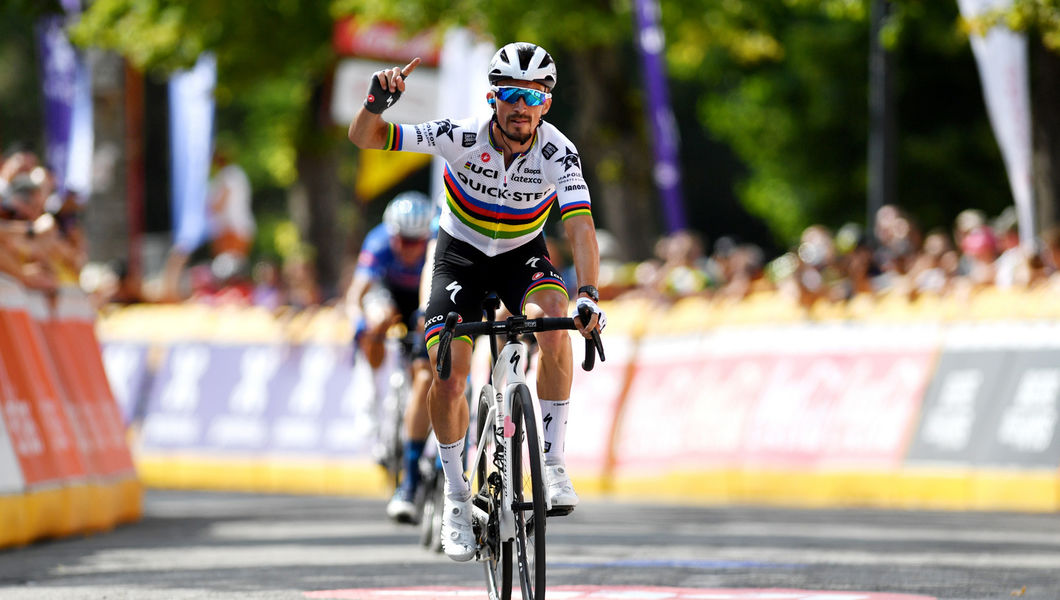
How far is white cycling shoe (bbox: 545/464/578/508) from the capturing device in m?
7.79

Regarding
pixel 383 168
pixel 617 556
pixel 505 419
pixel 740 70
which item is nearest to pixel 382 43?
pixel 383 168

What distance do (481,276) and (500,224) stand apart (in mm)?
262

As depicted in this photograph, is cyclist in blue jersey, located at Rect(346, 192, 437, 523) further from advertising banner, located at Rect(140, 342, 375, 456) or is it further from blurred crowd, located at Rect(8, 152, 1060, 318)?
advertising banner, located at Rect(140, 342, 375, 456)

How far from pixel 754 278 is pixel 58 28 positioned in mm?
10963

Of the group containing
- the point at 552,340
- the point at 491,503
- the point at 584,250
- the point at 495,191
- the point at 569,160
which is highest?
the point at 569,160

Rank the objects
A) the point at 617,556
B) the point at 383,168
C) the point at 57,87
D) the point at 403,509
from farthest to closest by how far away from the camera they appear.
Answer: the point at 57,87, the point at 383,168, the point at 403,509, the point at 617,556

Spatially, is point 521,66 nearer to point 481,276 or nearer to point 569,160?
point 569,160

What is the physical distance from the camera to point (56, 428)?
41.6ft

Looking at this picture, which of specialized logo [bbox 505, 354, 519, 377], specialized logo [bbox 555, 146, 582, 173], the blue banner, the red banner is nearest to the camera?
specialized logo [bbox 505, 354, 519, 377]

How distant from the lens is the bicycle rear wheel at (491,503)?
310 inches

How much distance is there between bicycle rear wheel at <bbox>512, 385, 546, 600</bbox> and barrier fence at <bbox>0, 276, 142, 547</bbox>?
16.2 ft

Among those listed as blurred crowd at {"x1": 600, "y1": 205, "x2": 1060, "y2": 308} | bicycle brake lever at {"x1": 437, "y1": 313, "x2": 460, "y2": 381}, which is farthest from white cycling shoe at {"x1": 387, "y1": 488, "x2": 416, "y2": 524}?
blurred crowd at {"x1": 600, "y1": 205, "x2": 1060, "y2": 308}

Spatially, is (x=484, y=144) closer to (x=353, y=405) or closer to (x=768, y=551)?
(x=768, y=551)

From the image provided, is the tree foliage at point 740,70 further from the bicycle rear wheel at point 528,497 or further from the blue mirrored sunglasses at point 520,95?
the bicycle rear wheel at point 528,497
